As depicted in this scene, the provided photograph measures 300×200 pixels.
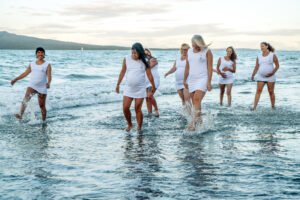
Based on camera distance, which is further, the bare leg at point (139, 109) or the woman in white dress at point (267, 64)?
the woman in white dress at point (267, 64)

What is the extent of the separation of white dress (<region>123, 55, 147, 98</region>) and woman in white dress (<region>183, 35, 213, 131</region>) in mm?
954

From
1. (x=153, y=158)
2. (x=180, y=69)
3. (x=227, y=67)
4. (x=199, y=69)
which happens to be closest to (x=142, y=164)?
(x=153, y=158)

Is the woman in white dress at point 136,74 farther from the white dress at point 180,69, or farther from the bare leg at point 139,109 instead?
the white dress at point 180,69

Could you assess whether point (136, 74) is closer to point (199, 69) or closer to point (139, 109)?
point (139, 109)

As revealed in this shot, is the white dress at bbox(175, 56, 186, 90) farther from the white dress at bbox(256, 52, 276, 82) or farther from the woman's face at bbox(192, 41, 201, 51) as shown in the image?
the woman's face at bbox(192, 41, 201, 51)

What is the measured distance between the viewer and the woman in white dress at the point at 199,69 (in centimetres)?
908

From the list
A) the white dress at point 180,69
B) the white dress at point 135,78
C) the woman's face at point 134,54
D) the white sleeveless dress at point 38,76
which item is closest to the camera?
the woman's face at point 134,54

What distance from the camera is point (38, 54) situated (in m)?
11.0

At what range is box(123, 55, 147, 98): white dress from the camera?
9.49 metres

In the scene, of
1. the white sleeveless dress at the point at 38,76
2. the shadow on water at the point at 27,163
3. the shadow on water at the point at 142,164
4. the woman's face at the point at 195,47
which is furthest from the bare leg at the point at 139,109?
the white sleeveless dress at the point at 38,76

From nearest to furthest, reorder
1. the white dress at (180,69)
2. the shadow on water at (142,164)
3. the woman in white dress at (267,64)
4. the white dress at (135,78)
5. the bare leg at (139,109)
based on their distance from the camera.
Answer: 1. the shadow on water at (142,164)
2. the white dress at (135,78)
3. the bare leg at (139,109)
4. the white dress at (180,69)
5. the woman in white dress at (267,64)

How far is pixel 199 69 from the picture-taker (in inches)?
362

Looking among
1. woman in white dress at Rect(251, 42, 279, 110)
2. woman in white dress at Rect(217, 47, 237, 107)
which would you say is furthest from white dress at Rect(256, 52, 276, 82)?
woman in white dress at Rect(217, 47, 237, 107)

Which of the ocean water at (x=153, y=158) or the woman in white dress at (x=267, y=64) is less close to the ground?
the woman in white dress at (x=267, y=64)
